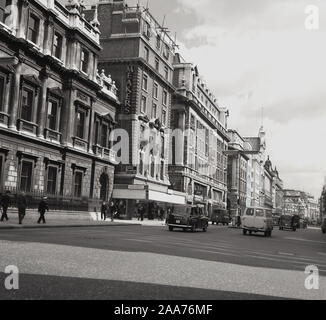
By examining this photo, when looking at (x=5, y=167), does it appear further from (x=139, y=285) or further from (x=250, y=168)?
(x=250, y=168)

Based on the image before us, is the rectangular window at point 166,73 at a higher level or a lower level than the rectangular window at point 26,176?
higher

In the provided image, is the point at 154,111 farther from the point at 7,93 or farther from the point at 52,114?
the point at 7,93

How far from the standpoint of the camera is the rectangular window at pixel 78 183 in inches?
1567

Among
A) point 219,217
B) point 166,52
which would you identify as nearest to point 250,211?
point 219,217

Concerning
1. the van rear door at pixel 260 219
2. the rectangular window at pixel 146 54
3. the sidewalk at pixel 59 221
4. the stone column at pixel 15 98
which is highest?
the rectangular window at pixel 146 54

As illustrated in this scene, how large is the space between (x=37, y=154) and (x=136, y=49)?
23.1 meters

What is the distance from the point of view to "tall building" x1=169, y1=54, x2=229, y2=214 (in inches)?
2753

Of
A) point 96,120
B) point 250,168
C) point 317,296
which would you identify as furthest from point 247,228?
point 250,168

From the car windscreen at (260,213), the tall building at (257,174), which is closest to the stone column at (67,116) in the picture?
the car windscreen at (260,213)

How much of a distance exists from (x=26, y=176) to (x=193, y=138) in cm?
4457

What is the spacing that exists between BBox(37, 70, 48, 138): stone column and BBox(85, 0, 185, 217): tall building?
15.7m

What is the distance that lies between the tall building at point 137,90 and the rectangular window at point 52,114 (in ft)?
44.8

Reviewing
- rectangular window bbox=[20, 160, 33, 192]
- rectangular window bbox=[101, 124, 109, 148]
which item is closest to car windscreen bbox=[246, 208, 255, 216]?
rectangular window bbox=[20, 160, 33, 192]

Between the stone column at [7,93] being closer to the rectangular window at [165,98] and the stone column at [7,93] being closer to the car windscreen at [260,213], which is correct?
the car windscreen at [260,213]
